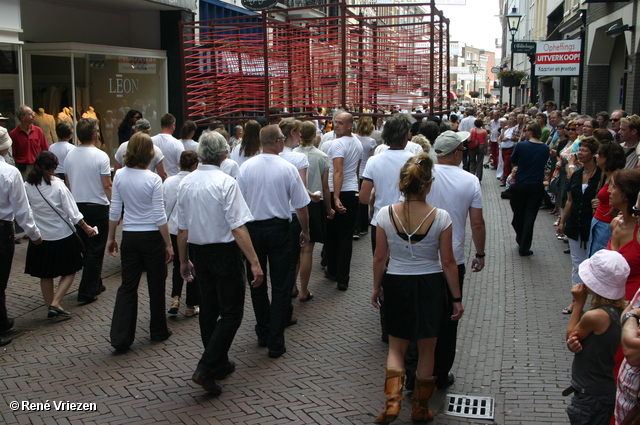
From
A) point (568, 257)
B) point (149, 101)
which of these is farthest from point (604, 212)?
point (149, 101)

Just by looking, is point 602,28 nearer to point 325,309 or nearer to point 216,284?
point 325,309

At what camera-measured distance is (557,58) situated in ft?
66.3

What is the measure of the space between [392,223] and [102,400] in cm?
253

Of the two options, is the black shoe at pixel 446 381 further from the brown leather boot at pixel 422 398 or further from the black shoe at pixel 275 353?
the black shoe at pixel 275 353

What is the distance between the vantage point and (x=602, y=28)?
2016 cm

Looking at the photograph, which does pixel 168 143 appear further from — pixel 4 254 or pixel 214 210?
pixel 214 210

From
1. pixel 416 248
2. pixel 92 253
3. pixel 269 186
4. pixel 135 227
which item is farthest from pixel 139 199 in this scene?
pixel 416 248

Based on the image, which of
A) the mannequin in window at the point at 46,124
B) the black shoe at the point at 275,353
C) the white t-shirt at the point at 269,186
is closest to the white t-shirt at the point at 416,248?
the white t-shirt at the point at 269,186

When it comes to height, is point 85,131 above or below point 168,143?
above

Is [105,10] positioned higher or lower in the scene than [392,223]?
higher

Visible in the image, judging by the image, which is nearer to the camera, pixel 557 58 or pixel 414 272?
pixel 414 272

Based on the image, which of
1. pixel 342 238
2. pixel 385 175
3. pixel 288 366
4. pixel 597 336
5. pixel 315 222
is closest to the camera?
pixel 597 336

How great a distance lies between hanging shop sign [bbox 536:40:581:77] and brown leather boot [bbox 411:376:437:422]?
55.8 ft

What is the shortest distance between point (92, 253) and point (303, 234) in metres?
2.65
